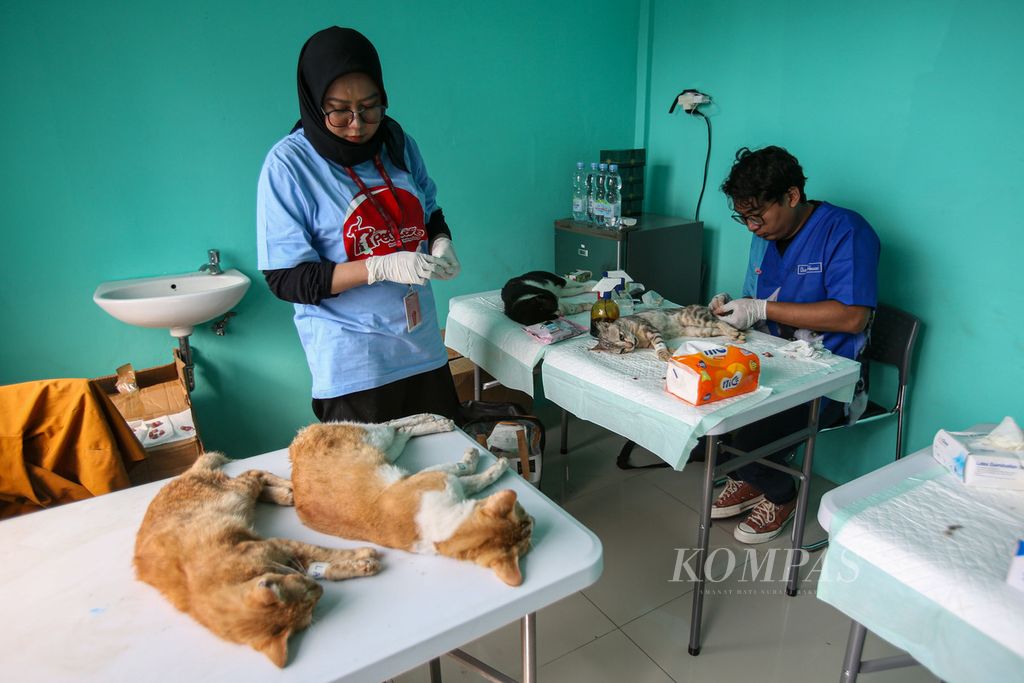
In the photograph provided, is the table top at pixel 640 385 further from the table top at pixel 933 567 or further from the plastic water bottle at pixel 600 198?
the plastic water bottle at pixel 600 198

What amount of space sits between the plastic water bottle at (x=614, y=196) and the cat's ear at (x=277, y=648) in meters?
2.64

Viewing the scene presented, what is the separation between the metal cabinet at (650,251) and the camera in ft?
9.63

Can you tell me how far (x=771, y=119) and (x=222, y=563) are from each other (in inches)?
114

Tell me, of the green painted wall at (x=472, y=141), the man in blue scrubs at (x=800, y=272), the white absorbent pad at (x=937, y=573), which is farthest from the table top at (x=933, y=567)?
the green painted wall at (x=472, y=141)

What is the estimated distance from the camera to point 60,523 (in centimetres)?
106

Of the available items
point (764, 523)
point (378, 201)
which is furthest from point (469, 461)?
point (764, 523)

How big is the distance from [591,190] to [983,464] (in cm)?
252

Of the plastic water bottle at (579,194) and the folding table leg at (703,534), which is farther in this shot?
the plastic water bottle at (579,194)

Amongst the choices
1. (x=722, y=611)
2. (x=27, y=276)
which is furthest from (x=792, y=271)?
(x=27, y=276)

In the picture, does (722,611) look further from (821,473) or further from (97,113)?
(97,113)

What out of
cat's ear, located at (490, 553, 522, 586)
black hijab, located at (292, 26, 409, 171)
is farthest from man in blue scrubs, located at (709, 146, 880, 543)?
cat's ear, located at (490, 553, 522, 586)

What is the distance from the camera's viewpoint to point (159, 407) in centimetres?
244

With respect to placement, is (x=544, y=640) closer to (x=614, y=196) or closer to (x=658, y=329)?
(x=658, y=329)

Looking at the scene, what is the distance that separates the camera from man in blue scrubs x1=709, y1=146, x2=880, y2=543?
6.51 ft
